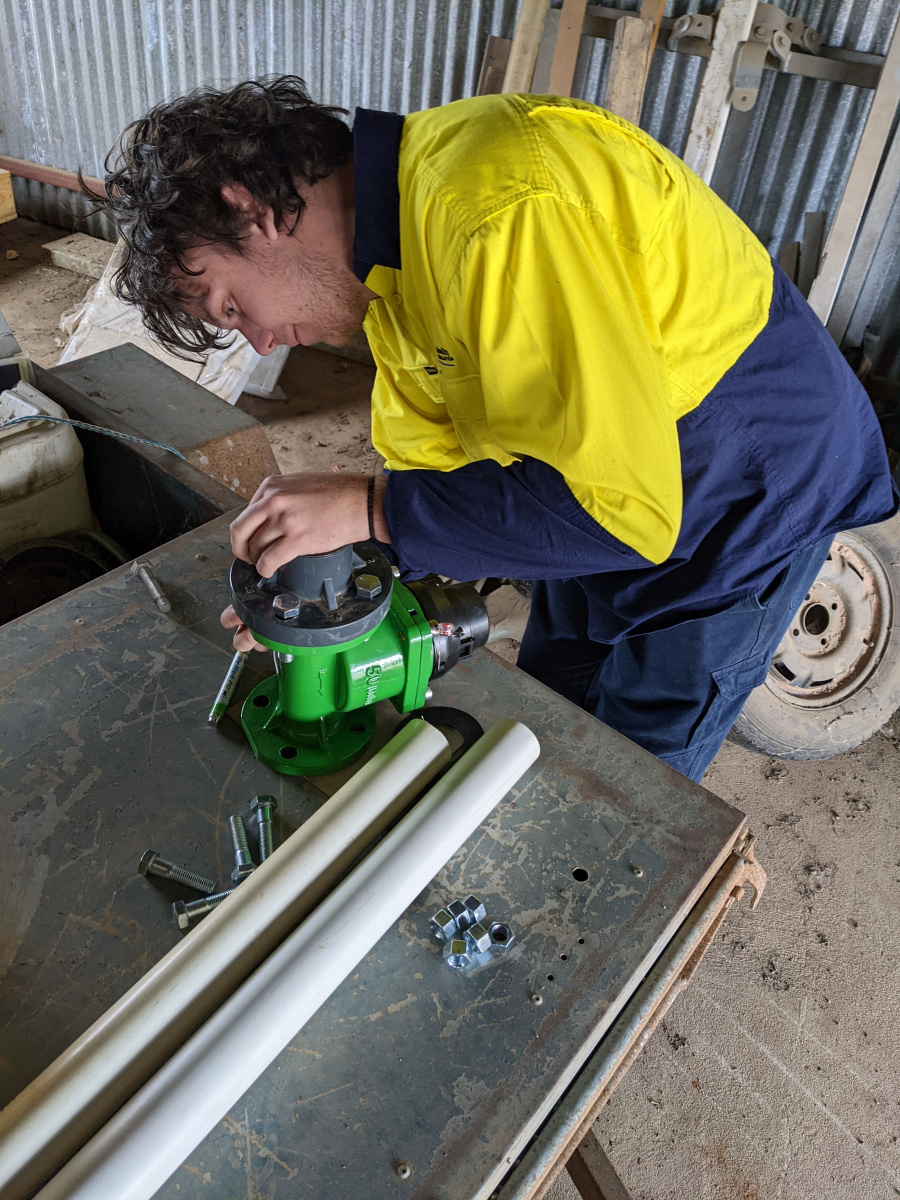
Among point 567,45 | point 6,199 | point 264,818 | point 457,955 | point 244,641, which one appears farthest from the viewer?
point 6,199

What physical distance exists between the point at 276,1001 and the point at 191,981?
8 centimetres

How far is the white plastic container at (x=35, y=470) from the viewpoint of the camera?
147cm

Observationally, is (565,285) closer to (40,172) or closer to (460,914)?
(460,914)

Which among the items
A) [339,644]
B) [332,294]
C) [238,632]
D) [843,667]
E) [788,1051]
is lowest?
[788,1051]

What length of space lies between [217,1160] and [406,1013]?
20 cm

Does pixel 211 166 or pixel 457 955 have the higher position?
pixel 211 166

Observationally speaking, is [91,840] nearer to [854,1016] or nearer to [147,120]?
[147,120]

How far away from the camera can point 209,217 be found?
0.95m

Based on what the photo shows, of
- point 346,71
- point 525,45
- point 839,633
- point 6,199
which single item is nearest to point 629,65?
point 525,45

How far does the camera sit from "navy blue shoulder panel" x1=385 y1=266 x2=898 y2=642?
36.9 inches

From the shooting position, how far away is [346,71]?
3.74 m

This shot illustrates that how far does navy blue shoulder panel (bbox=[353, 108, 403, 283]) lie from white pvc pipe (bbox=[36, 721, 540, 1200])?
572 mm

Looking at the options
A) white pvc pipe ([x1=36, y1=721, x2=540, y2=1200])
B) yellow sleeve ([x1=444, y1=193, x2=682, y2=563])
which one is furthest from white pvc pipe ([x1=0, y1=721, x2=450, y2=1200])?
yellow sleeve ([x1=444, y1=193, x2=682, y2=563])

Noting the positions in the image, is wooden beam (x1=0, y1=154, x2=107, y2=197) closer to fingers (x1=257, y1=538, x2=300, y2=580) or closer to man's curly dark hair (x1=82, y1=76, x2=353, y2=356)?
man's curly dark hair (x1=82, y1=76, x2=353, y2=356)
